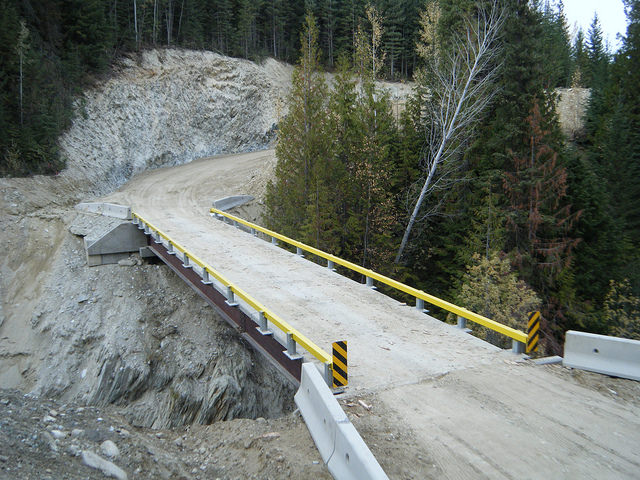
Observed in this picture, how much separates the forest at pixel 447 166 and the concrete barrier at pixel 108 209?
163 inches

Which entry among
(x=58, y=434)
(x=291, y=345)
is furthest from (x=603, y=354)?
(x=58, y=434)

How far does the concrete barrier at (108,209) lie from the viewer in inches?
746

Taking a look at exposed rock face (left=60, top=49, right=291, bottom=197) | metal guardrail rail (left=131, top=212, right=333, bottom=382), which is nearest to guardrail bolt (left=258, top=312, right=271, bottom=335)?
metal guardrail rail (left=131, top=212, right=333, bottom=382)

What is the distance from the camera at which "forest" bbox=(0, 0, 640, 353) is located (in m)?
19.1

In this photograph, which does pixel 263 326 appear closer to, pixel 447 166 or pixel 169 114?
pixel 447 166

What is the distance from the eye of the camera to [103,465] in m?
5.83

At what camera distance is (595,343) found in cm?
692

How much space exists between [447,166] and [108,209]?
15375mm

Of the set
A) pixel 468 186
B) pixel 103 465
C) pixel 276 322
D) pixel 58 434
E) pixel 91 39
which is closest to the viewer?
pixel 103 465

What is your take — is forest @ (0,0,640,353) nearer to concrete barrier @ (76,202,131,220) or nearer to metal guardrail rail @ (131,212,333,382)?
concrete barrier @ (76,202,131,220)

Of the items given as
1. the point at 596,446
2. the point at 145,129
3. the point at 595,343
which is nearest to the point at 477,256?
the point at 595,343

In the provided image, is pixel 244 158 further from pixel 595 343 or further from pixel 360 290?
pixel 595 343

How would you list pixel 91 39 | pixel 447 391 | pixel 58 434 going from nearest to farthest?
1. pixel 447 391
2. pixel 58 434
3. pixel 91 39

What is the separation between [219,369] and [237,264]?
3.88 m
